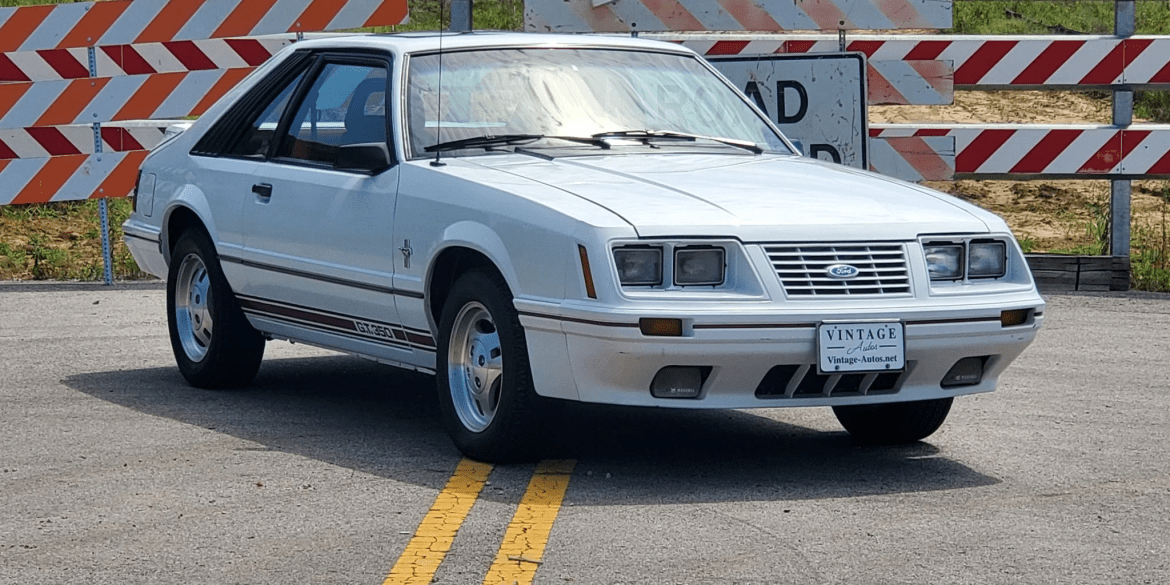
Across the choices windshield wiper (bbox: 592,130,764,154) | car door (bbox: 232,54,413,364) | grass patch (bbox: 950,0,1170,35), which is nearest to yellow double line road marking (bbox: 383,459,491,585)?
car door (bbox: 232,54,413,364)

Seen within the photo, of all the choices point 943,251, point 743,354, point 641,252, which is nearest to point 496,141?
point 641,252

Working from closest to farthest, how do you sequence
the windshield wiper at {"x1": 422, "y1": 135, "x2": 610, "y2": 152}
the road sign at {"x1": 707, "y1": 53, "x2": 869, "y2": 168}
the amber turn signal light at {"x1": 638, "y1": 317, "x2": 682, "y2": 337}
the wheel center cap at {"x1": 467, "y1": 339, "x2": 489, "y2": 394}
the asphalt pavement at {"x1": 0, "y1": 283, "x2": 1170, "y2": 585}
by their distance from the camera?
1. the asphalt pavement at {"x1": 0, "y1": 283, "x2": 1170, "y2": 585}
2. the amber turn signal light at {"x1": 638, "y1": 317, "x2": 682, "y2": 337}
3. the wheel center cap at {"x1": 467, "y1": 339, "x2": 489, "y2": 394}
4. the windshield wiper at {"x1": 422, "y1": 135, "x2": 610, "y2": 152}
5. the road sign at {"x1": 707, "y1": 53, "x2": 869, "y2": 168}

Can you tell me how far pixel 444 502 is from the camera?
5.88 meters

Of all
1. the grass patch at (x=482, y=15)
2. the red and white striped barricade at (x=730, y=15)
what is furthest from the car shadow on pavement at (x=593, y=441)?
the grass patch at (x=482, y=15)

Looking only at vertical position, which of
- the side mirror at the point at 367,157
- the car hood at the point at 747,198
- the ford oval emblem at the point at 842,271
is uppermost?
the side mirror at the point at 367,157

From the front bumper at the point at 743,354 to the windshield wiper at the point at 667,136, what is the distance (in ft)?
4.35

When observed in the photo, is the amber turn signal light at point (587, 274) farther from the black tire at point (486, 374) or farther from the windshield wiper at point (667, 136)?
the windshield wiper at point (667, 136)

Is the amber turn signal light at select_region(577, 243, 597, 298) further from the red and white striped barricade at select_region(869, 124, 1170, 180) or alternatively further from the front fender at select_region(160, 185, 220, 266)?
the red and white striped barricade at select_region(869, 124, 1170, 180)

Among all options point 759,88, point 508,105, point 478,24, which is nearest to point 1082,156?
point 759,88

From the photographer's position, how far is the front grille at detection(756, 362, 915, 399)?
6059 mm

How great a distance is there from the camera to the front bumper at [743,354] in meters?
5.85

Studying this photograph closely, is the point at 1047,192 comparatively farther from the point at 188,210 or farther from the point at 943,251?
the point at 943,251

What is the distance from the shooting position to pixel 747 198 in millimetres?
6266

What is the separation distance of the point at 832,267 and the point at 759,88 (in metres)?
5.15
